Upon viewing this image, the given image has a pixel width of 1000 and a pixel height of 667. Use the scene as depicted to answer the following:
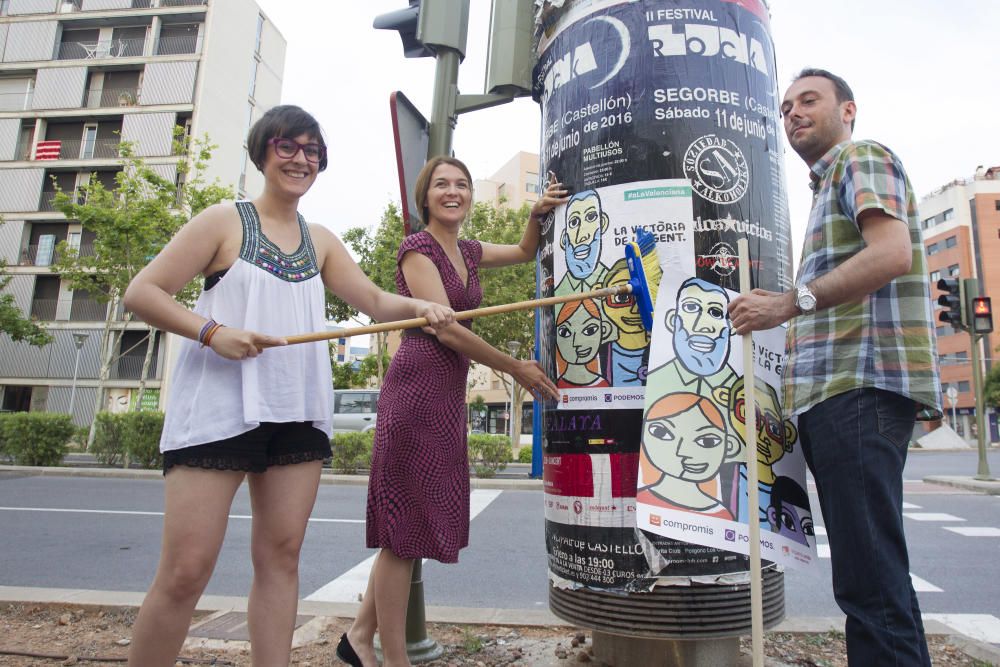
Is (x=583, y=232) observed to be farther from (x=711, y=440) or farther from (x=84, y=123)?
(x=84, y=123)

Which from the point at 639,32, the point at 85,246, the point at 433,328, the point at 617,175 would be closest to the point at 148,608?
the point at 433,328

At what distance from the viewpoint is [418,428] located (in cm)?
250

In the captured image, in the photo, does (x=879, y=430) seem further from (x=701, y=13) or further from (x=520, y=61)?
(x=520, y=61)

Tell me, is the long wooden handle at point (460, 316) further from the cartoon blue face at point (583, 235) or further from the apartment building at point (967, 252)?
the apartment building at point (967, 252)

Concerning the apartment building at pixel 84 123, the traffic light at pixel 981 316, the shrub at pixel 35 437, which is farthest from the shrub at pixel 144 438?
the apartment building at pixel 84 123

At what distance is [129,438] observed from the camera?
46.4ft

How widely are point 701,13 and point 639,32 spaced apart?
0.81 feet

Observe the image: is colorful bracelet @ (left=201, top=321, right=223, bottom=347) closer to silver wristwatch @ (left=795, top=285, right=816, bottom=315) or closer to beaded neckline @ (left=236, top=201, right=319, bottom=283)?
beaded neckline @ (left=236, top=201, right=319, bottom=283)

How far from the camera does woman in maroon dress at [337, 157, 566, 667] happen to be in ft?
8.16

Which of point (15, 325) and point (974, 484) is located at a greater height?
point (15, 325)

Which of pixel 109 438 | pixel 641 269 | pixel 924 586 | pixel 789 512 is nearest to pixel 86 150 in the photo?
pixel 109 438

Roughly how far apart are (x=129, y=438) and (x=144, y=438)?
34cm

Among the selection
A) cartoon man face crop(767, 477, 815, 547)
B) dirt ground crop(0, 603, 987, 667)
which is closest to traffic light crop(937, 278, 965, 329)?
dirt ground crop(0, 603, 987, 667)

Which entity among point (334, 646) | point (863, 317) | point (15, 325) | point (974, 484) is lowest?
point (334, 646)
